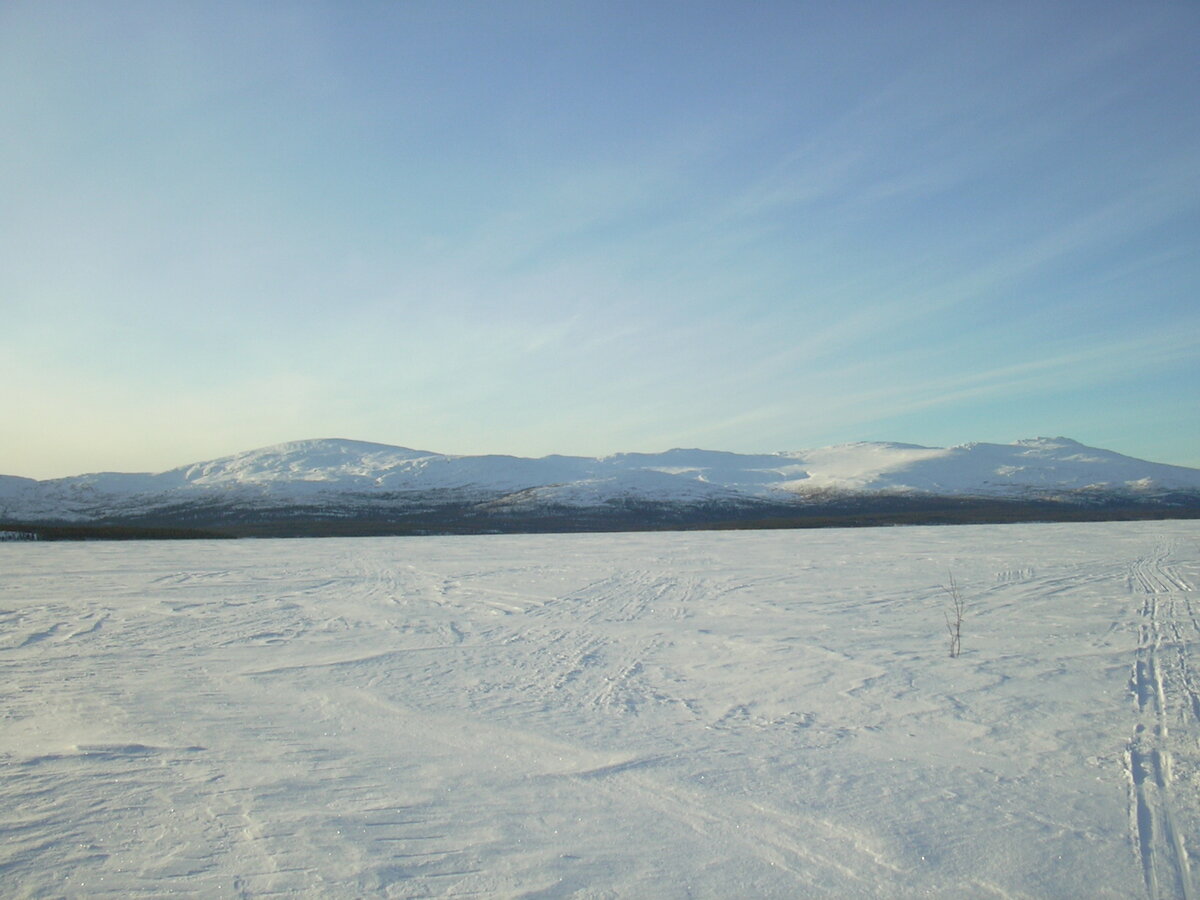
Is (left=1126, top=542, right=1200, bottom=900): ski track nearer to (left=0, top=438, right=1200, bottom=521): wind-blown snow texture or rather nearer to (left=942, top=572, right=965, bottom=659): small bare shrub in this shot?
(left=942, top=572, right=965, bottom=659): small bare shrub

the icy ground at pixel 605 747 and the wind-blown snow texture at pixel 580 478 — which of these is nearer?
the icy ground at pixel 605 747

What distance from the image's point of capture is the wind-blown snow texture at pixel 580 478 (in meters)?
66.8

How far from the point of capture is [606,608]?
33.7ft

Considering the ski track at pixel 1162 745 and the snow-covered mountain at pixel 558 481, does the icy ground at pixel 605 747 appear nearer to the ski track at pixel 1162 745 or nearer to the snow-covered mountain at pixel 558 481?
the ski track at pixel 1162 745

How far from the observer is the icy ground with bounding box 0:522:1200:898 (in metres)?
3.55

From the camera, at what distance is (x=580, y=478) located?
84875 millimetres

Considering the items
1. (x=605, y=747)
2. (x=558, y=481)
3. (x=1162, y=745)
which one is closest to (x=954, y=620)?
(x=1162, y=745)

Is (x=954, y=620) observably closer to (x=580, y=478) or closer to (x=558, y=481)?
(x=558, y=481)

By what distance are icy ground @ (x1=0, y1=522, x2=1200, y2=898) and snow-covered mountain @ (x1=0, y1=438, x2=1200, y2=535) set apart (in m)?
48.2

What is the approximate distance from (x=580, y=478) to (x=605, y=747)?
7985 cm

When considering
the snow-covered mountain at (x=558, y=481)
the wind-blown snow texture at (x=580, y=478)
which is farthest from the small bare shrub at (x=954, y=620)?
the wind-blown snow texture at (x=580, y=478)

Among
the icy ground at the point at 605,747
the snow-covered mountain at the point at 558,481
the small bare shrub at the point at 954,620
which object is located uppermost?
the snow-covered mountain at the point at 558,481

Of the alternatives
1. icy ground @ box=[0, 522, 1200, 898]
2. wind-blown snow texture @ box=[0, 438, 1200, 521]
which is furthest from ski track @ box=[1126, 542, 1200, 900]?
wind-blown snow texture @ box=[0, 438, 1200, 521]

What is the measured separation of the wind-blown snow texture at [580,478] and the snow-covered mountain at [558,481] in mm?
228
